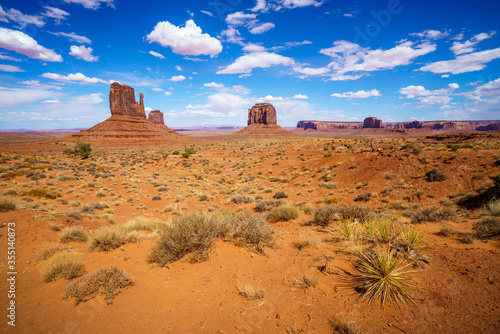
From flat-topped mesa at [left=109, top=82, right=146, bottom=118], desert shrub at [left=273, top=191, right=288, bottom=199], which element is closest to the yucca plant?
desert shrub at [left=273, top=191, right=288, bottom=199]

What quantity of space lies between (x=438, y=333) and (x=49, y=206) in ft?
46.6

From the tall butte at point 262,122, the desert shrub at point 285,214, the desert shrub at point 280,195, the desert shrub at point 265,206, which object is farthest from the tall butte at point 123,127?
Result: the desert shrub at point 285,214

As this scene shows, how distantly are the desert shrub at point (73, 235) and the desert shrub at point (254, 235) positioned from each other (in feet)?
15.4

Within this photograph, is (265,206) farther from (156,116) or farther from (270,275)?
(156,116)

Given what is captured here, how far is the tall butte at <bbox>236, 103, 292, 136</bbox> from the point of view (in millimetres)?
124581

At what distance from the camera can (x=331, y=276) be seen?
13.2 ft

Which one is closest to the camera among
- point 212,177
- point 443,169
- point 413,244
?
point 413,244

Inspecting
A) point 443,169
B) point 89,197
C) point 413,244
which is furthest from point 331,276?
point 89,197

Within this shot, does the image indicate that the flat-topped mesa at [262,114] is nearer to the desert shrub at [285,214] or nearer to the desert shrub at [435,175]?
the desert shrub at [435,175]

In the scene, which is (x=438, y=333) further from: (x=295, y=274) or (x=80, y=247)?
(x=80, y=247)

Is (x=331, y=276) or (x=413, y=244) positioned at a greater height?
(x=413, y=244)

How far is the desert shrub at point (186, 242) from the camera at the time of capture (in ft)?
16.2

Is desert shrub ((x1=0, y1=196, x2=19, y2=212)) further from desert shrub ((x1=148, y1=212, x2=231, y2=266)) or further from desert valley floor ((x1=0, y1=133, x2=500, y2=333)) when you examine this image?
desert shrub ((x1=148, y1=212, x2=231, y2=266))

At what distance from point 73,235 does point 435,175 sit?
16.3 metres
